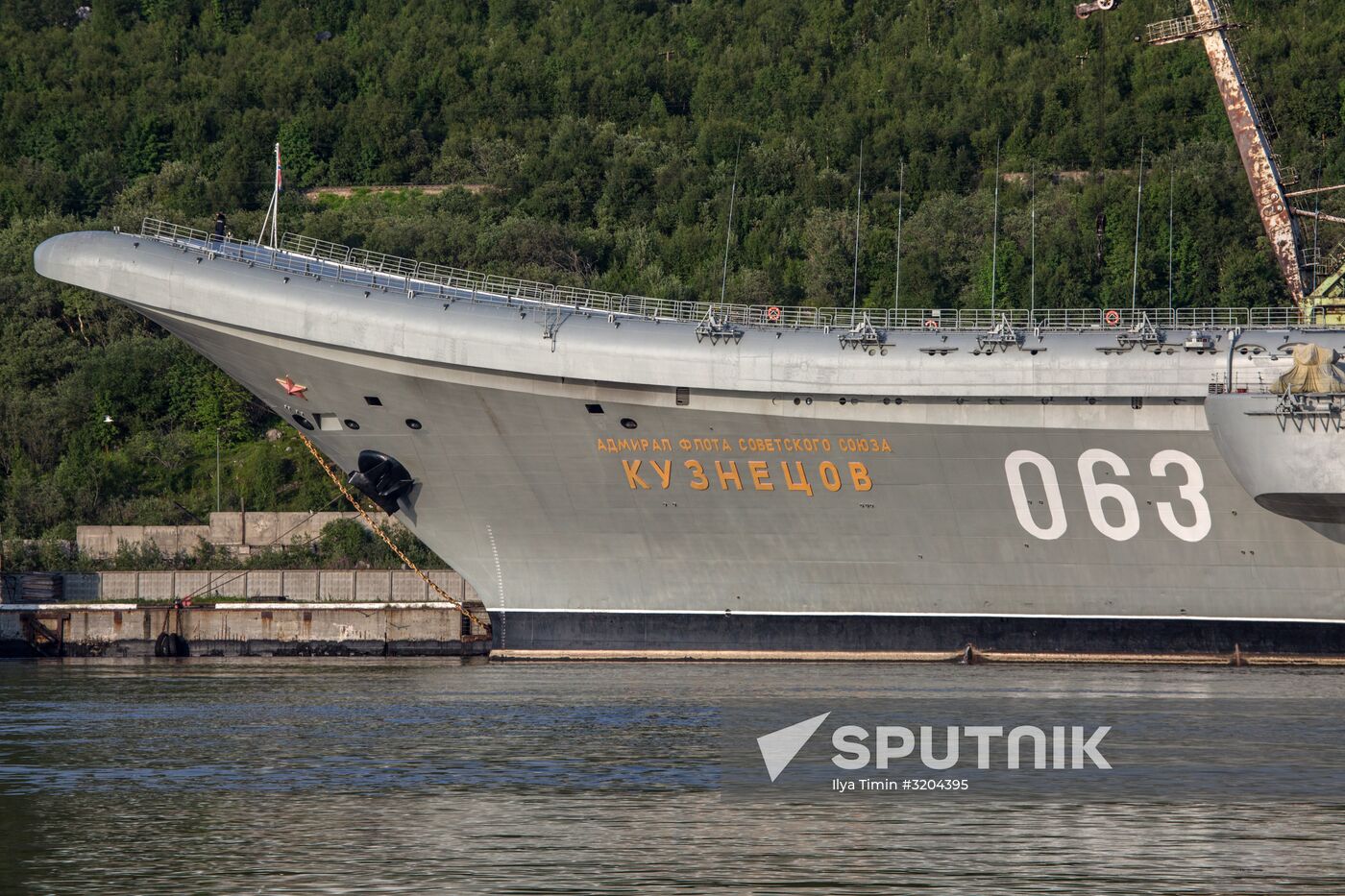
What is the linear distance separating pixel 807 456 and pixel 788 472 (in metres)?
0.48

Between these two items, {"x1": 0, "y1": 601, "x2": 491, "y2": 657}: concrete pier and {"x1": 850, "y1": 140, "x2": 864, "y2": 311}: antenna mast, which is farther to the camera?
{"x1": 850, "y1": 140, "x2": 864, "y2": 311}: antenna mast

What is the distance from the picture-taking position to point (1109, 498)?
31266 mm

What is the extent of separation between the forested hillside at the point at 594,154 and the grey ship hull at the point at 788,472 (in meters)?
18.7

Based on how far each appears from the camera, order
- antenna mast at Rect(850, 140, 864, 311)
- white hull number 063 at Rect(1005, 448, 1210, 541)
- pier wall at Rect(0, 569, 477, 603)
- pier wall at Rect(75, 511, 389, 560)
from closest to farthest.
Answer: white hull number 063 at Rect(1005, 448, 1210, 541)
antenna mast at Rect(850, 140, 864, 311)
pier wall at Rect(0, 569, 477, 603)
pier wall at Rect(75, 511, 389, 560)

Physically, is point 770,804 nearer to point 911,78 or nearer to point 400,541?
point 400,541

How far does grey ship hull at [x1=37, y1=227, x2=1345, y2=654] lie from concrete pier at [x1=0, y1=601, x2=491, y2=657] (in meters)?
3.73

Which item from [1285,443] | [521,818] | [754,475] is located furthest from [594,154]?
[521,818]

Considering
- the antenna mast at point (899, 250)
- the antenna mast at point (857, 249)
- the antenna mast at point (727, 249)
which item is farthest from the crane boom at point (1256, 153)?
the antenna mast at point (727, 249)

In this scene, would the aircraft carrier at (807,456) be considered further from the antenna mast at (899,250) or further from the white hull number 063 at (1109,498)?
the antenna mast at (899,250)

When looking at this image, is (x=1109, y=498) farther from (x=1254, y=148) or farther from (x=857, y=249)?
(x=1254, y=148)

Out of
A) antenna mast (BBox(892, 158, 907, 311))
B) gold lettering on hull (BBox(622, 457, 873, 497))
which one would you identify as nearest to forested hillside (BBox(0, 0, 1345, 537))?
antenna mast (BBox(892, 158, 907, 311))

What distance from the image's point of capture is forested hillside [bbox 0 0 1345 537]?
194 ft

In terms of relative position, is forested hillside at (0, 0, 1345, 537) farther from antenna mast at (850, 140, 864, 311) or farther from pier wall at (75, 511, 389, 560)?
pier wall at (75, 511, 389, 560)

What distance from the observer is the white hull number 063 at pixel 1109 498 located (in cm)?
3088
